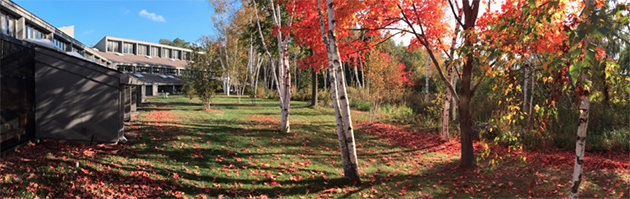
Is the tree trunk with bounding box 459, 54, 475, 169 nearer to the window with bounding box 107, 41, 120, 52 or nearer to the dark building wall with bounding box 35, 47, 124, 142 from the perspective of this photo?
the dark building wall with bounding box 35, 47, 124, 142

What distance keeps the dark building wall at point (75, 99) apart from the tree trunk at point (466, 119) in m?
8.72

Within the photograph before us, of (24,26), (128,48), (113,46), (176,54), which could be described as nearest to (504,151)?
(24,26)

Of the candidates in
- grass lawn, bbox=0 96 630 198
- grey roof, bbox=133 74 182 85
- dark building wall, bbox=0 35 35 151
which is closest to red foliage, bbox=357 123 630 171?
grass lawn, bbox=0 96 630 198

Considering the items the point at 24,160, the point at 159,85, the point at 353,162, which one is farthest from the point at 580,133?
the point at 159,85

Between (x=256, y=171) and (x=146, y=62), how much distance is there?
1730 inches

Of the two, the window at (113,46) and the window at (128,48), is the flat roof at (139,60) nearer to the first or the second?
the window at (128,48)

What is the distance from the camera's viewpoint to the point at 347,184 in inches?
262

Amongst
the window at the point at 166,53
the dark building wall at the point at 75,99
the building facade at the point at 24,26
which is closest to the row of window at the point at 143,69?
the window at the point at 166,53

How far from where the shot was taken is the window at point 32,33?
1452 centimetres

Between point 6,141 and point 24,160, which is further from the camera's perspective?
point 6,141

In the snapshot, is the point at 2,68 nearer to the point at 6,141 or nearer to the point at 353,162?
the point at 6,141

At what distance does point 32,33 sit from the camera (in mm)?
15148

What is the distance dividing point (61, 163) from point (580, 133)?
322 inches

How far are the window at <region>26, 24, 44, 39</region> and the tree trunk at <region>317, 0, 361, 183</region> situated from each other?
50.6 ft
